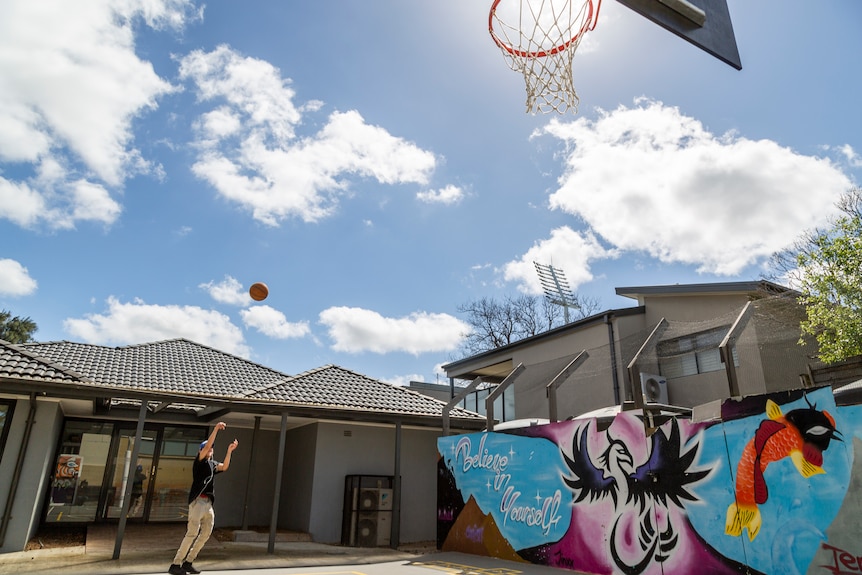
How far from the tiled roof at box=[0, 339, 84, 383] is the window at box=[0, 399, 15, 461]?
83 centimetres

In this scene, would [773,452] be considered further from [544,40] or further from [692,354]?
[692,354]

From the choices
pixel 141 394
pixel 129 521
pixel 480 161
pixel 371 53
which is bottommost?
pixel 129 521

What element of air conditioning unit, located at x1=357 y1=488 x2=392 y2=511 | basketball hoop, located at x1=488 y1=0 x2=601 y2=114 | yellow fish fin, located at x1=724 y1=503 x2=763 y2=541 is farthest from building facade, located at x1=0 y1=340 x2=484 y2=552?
basketball hoop, located at x1=488 y1=0 x2=601 y2=114

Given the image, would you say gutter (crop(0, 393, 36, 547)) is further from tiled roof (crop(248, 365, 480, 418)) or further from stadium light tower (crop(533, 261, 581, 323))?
stadium light tower (crop(533, 261, 581, 323))

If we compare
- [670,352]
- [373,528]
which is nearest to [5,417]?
[373,528]

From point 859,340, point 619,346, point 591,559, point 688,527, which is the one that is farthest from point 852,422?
point 619,346

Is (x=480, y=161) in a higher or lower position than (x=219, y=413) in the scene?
higher

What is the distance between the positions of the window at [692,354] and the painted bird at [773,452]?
4.28m

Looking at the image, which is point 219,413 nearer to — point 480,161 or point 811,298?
point 480,161

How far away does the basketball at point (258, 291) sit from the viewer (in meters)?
9.98

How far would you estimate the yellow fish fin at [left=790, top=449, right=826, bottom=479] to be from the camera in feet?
17.4

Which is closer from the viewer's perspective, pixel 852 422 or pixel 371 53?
pixel 852 422

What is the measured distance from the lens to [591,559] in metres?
7.42

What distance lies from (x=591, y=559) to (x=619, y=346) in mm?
4578
